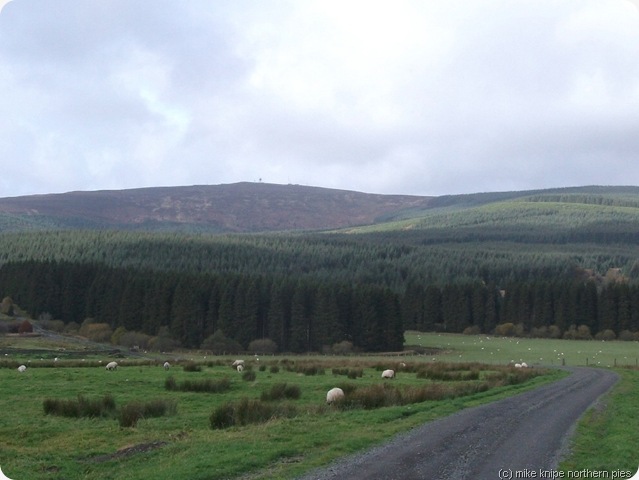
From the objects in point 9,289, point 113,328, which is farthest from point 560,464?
point 9,289

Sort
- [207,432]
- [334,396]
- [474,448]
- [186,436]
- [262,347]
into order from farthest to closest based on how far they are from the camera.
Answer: [262,347] < [334,396] < [207,432] < [186,436] < [474,448]

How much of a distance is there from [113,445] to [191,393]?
35.8 ft

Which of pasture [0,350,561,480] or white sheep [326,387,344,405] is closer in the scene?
pasture [0,350,561,480]

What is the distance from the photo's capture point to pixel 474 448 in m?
16.5

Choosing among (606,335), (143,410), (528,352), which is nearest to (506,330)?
(606,335)

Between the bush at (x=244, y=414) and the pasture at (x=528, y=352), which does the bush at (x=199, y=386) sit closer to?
the bush at (x=244, y=414)

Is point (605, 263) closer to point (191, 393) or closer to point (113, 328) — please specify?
point (113, 328)

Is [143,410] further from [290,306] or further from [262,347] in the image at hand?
[290,306]

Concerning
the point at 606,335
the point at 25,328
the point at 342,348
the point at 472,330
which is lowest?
the point at 342,348

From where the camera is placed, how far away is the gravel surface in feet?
46.3

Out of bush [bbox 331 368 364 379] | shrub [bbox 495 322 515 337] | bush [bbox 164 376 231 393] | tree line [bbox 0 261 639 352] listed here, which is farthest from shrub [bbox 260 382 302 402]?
shrub [bbox 495 322 515 337]

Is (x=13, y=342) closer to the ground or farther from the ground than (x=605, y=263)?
closer to the ground

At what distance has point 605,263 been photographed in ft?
622

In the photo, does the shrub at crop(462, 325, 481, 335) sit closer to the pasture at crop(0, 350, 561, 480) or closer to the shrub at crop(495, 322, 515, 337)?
the shrub at crop(495, 322, 515, 337)
